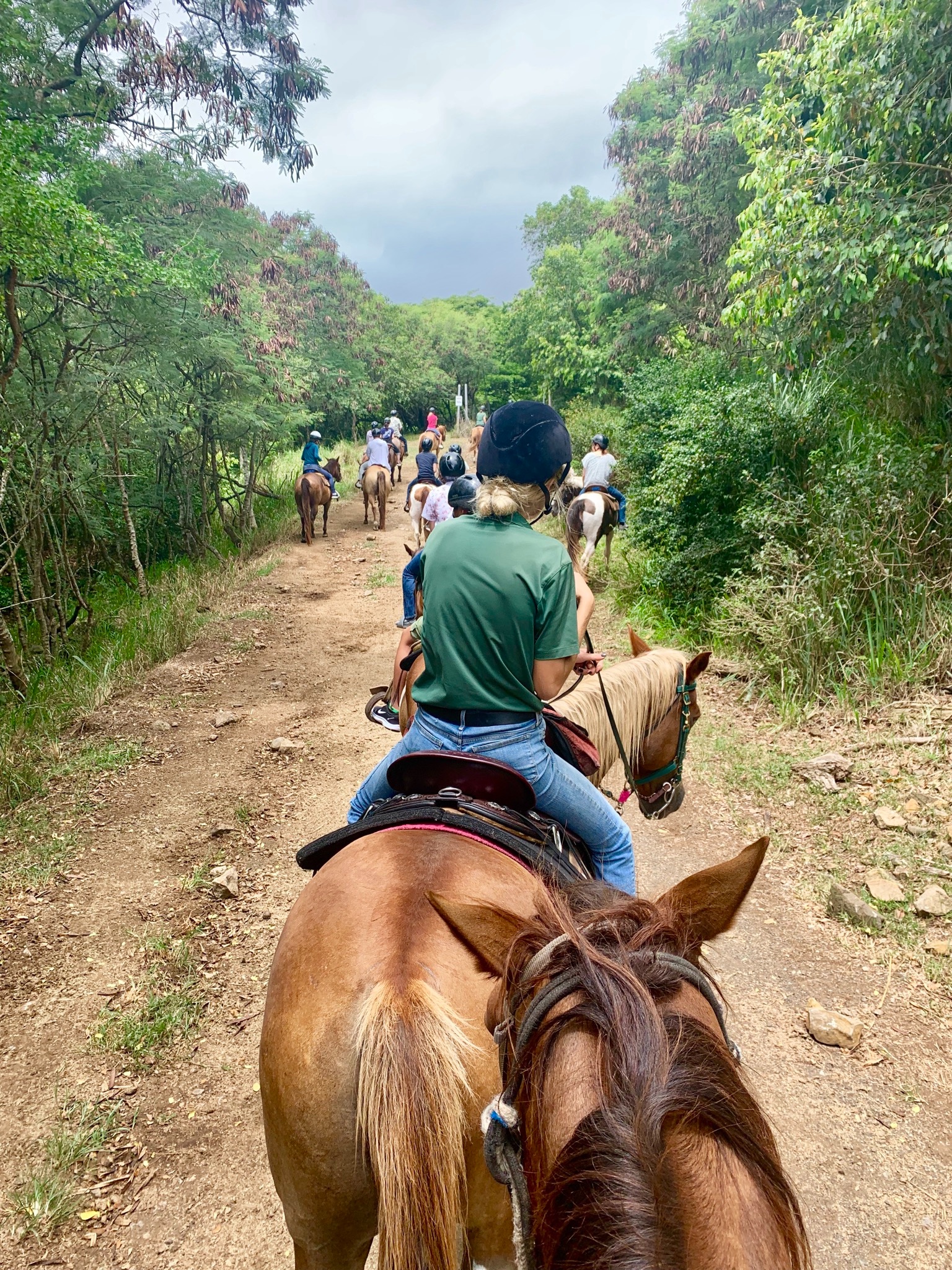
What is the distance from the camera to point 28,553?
8.24 m

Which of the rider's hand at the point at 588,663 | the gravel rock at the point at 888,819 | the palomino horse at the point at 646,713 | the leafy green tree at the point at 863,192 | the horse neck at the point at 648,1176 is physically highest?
the leafy green tree at the point at 863,192

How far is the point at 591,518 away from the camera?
431 inches

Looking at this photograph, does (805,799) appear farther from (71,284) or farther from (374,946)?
(71,284)

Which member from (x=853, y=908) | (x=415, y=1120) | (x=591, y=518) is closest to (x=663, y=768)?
(x=853, y=908)

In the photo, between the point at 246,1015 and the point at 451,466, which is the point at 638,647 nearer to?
the point at 246,1015

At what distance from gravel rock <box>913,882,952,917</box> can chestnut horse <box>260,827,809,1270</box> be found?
3287 millimetres

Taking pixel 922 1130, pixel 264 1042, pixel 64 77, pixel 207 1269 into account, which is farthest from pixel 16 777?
pixel 64 77

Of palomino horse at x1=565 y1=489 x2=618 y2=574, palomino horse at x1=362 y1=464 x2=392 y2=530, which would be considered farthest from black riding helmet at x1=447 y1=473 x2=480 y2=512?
palomino horse at x1=362 y1=464 x2=392 y2=530

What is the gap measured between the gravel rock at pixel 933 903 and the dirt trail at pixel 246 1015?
1.54 ft

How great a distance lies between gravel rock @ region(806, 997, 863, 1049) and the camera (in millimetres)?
3223

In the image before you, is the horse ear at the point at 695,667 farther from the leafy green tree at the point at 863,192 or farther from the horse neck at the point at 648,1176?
the leafy green tree at the point at 863,192

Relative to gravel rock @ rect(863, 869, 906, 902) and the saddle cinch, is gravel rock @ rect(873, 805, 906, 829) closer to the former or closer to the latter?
gravel rock @ rect(863, 869, 906, 902)

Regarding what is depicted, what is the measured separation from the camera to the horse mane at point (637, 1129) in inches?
30.2

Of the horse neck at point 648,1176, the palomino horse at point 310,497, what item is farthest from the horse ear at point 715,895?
the palomino horse at point 310,497
